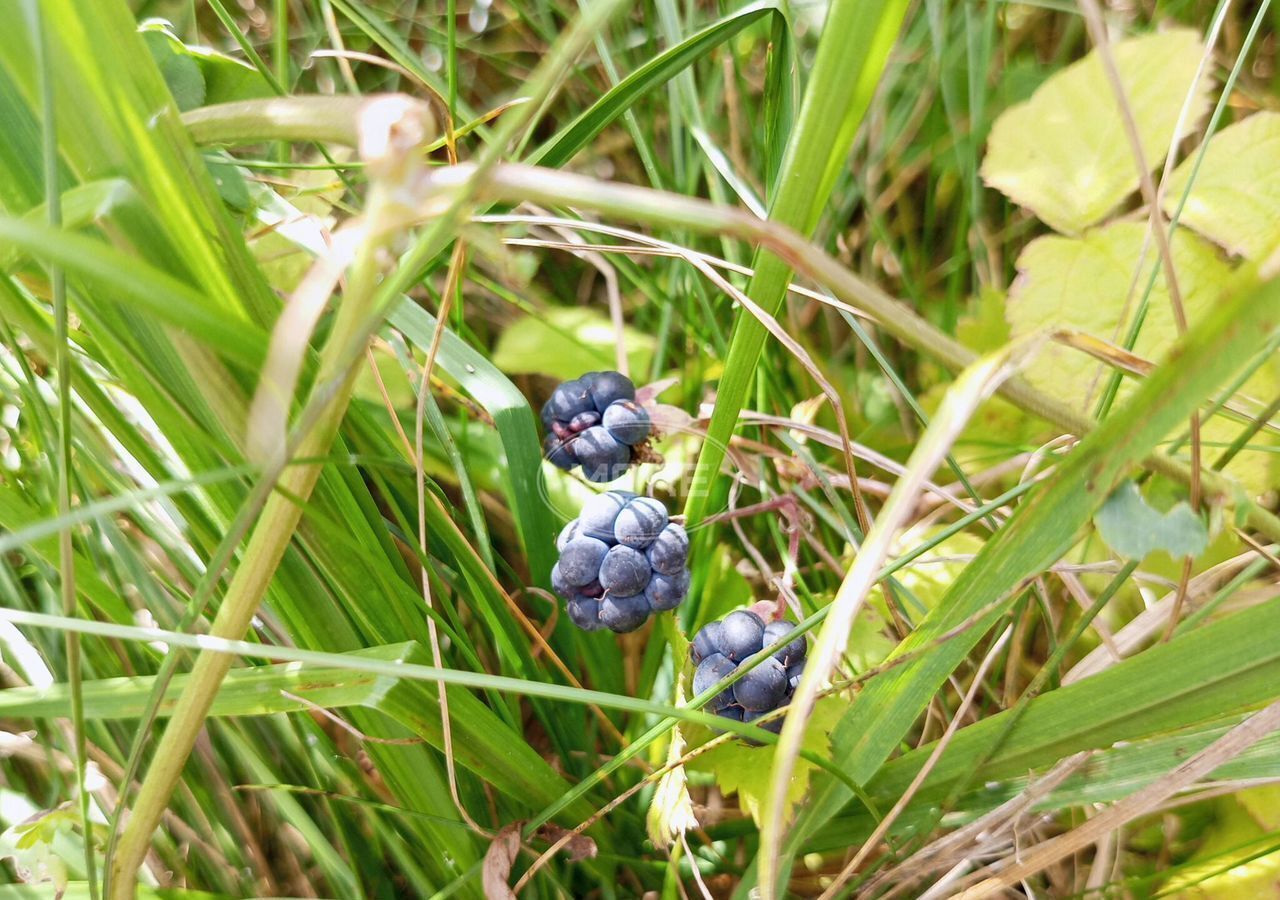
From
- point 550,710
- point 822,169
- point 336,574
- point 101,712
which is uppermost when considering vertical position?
point 822,169

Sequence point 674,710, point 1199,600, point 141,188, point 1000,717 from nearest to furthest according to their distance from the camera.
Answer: point 141,188
point 674,710
point 1000,717
point 1199,600

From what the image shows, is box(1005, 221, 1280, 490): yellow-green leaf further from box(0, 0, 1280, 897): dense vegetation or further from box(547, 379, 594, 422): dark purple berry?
box(547, 379, 594, 422): dark purple berry

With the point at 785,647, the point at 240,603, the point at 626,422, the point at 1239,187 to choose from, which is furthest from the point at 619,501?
the point at 1239,187

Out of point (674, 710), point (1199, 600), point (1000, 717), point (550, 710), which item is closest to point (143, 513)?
point (550, 710)

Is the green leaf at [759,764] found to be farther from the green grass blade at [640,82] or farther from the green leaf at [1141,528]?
the green grass blade at [640,82]

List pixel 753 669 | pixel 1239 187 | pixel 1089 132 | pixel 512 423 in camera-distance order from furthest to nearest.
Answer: pixel 1089 132 < pixel 1239 187 < pixel 512 423 < pixel 753 669

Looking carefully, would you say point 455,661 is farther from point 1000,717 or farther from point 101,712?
point 1000,717

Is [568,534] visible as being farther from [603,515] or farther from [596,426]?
[596,426]
